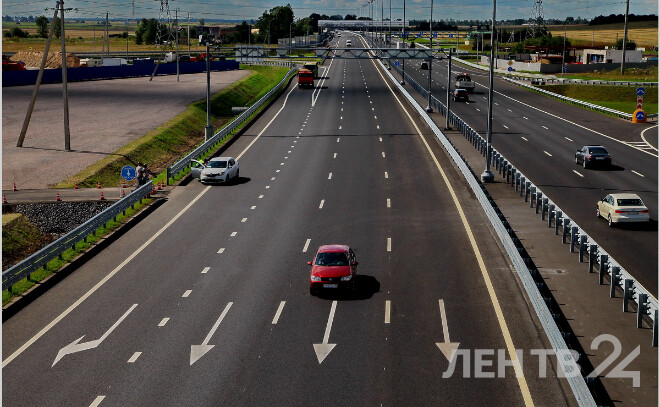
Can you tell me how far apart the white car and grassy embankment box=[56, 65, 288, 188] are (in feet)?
13.6

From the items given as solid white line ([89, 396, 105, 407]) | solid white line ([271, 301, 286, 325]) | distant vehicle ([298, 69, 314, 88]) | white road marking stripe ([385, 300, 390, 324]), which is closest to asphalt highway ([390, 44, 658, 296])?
white road marking stripe ([385, 300, 390, 324])

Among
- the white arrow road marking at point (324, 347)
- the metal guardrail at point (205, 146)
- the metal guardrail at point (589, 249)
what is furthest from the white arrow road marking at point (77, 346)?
the metal guardrail at point (205, 146)

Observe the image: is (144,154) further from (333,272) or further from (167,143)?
(333,272)

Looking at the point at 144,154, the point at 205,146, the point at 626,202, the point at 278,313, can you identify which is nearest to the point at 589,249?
the point at 626,202

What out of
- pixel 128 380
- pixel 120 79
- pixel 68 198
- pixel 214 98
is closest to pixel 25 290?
pixel 128 380

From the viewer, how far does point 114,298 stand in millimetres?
25016

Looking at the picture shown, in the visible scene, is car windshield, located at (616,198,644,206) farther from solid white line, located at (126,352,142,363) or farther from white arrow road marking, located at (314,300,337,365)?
solid white line, located at (126,352,142,363)

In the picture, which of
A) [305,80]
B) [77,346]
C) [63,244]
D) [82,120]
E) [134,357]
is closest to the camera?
[134,357]

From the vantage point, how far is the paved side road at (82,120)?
49.5 metres

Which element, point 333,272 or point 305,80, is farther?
point 305,80

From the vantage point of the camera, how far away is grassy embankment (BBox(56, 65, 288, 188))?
160ft

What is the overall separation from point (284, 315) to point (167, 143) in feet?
137

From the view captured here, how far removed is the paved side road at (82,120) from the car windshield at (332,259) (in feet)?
81.3

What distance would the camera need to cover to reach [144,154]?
5675 cm
